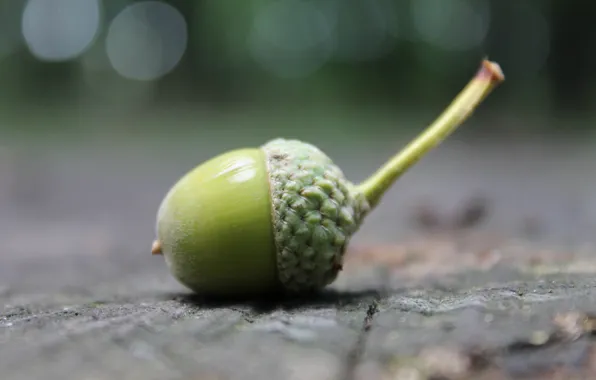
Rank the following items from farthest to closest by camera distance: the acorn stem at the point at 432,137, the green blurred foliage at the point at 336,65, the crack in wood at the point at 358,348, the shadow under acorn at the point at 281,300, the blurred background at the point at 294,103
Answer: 1. the green blurred foliage at the point at 336,65
2. the blurred background at the point at 294,103
3. the acorn stem at the point at 432,137
4. the shadow under acorn at the point at 281,300
5. the crack in wood at the point at 358,348

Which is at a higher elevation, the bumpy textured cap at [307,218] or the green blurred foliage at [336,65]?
the bumpy textured cap at [307,218]

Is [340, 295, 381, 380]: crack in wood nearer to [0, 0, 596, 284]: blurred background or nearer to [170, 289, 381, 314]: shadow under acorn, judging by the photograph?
[170, 289, 381, 314]: shadow under acorn

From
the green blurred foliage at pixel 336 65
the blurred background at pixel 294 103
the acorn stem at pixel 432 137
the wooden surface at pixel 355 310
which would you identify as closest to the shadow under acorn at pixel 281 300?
the wooden surface at pixel 355 310

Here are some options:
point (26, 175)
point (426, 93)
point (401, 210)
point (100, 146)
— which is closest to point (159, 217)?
point (401, 210)

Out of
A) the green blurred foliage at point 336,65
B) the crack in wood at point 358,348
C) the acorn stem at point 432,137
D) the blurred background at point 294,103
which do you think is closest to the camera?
the crack in wood at point 358,348

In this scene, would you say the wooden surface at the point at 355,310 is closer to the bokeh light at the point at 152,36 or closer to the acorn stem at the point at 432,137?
the acorn stem at the point at 432,137

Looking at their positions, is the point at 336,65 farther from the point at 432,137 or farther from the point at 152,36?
the point at 432,137

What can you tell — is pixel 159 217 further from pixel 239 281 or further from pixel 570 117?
pixel 570 117

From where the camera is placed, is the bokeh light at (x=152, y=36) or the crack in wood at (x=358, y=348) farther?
the bokeh light at (x=152, y=36)
